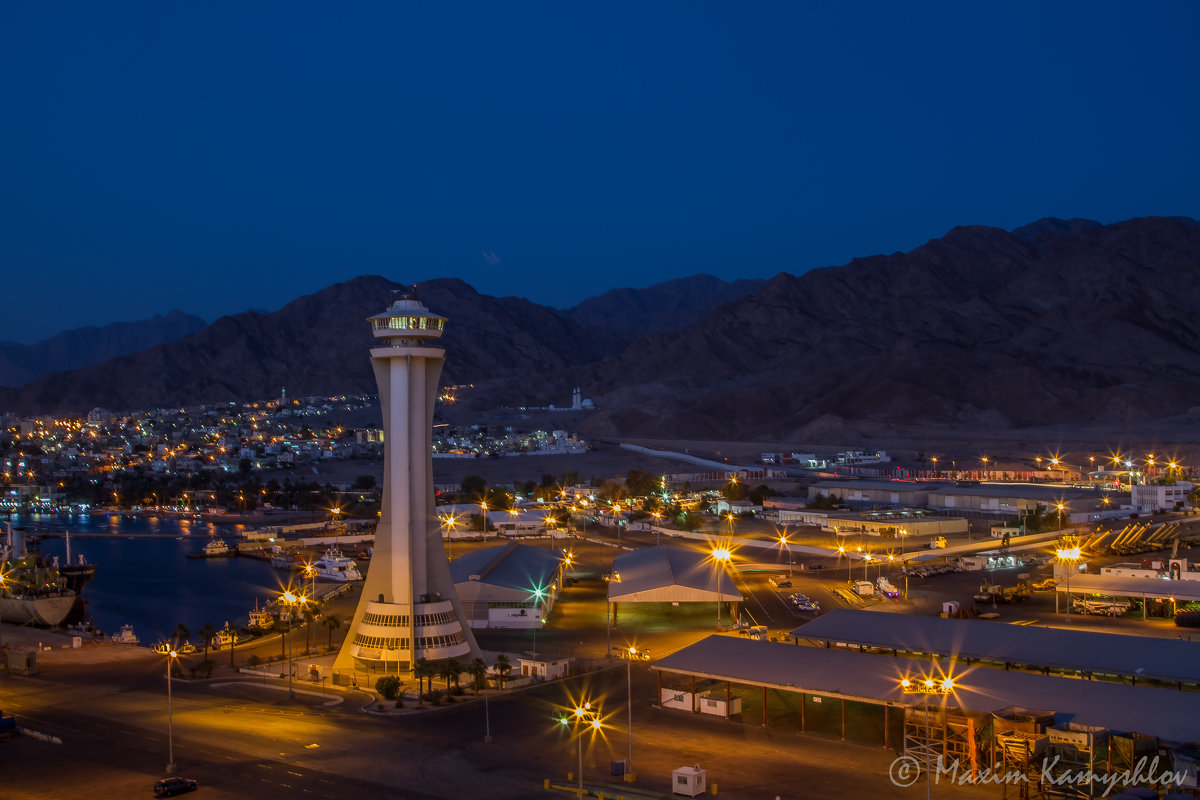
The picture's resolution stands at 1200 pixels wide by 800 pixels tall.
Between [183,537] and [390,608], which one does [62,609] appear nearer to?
[390,608]

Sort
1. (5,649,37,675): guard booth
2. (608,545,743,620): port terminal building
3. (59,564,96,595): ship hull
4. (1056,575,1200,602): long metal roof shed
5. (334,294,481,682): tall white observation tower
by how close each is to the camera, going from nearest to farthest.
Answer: (334,294,481,682): tall white observation tower → (5,649,37,675): guard booth → (1056,575,1200,602): long metal roof shed → (608,545,743,620): port terminal building → (59,564,96,595): ship hull

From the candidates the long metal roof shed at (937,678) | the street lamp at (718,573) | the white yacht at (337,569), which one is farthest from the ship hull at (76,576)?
the long metal roof shed at (937,678)

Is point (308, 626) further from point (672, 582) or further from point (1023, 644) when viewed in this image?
point (1023, 644)

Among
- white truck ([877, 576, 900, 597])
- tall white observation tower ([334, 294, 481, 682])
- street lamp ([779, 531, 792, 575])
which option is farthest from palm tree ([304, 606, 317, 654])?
street lamp ([779, 531, 792, 575])

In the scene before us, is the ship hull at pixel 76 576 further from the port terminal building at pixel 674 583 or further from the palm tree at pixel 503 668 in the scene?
the palm tree at pixel 503 668

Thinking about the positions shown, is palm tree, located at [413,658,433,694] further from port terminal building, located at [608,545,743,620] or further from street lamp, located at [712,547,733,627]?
street lamp, located at [712,547,733,627]

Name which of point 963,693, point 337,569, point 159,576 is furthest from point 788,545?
point 963,693
